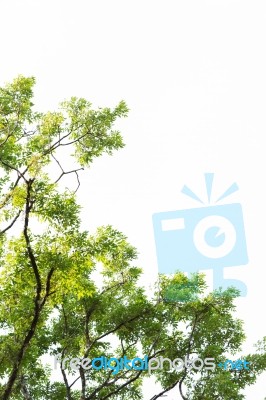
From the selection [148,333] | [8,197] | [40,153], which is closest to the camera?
[8,197]

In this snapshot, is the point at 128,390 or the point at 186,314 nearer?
the point at 186,314

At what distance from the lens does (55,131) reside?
11.9 meters

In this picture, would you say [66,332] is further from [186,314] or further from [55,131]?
[55,131]

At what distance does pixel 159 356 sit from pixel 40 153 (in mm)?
6544

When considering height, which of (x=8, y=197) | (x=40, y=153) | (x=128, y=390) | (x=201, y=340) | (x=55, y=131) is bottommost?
(x=128, y=390)

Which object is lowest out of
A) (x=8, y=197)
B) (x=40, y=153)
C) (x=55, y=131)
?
(x=8, y=197)

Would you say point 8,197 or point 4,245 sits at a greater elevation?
point 8,197

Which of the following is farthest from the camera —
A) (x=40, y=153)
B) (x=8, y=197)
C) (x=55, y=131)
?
(x=55, y=131)

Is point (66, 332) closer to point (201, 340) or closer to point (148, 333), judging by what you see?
point (148, 333)

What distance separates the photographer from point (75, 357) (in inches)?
514

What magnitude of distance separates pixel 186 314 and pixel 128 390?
10.9ft

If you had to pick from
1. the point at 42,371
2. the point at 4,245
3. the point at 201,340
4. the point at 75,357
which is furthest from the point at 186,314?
the point at 4,245

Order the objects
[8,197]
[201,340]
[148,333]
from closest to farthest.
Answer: [8,197] → [148,333] → [201,340]

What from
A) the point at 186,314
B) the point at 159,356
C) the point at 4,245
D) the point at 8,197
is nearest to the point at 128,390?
the point at 159,356
